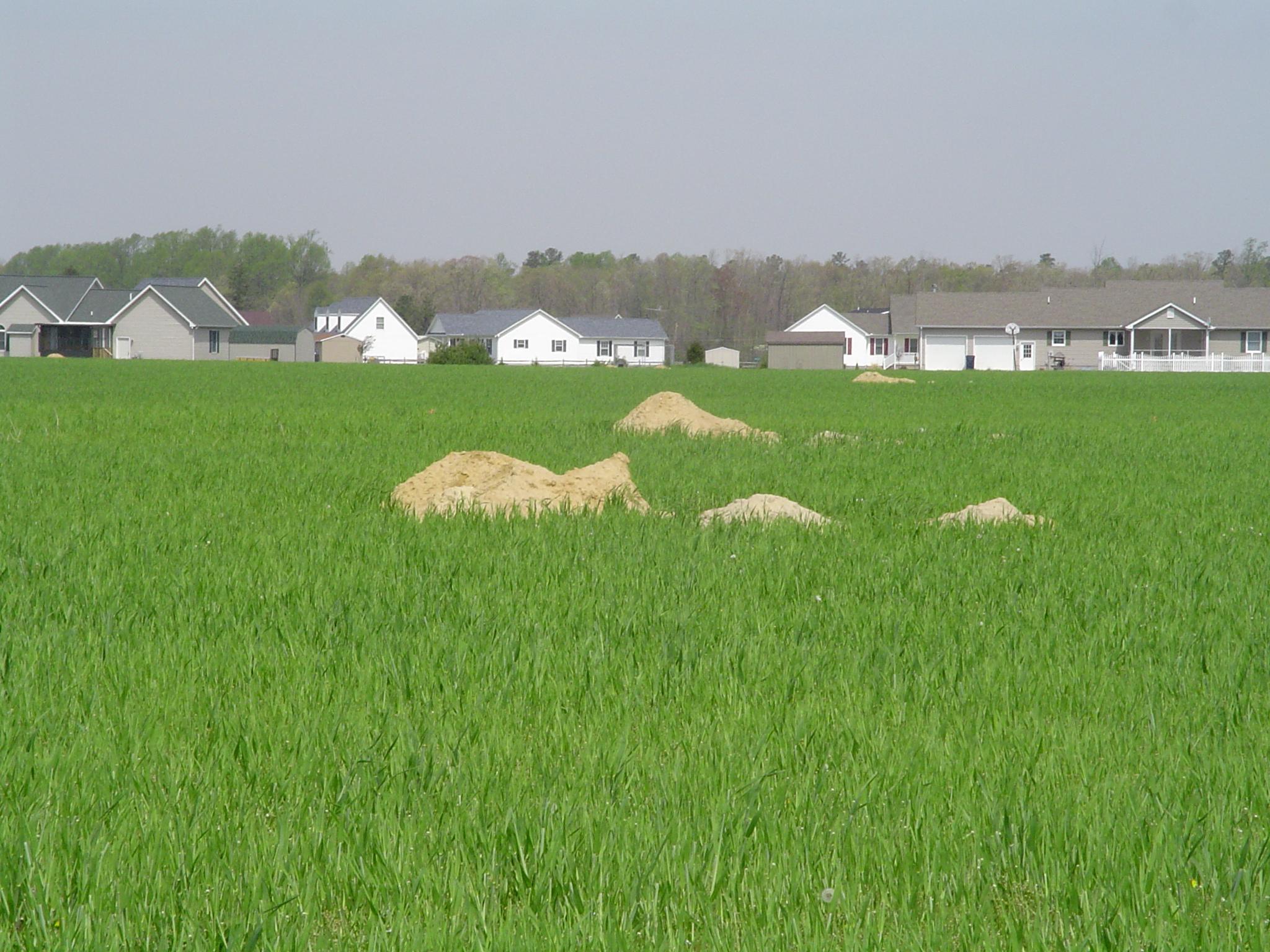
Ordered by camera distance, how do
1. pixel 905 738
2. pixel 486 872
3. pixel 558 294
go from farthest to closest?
1. pixel 558 294
2. pixel 905 738
3. pixel 486 872

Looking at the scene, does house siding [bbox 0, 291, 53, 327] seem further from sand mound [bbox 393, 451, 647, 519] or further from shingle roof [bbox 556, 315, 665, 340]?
sand mound [bbox 393, 451, 647, 519]

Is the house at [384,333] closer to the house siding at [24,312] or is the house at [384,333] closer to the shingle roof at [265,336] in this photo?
the shingle roof at [265,336]

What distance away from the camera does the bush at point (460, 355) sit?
7588cm

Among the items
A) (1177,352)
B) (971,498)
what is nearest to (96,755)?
(971,498)

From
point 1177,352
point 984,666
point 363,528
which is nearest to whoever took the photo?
point 984,666

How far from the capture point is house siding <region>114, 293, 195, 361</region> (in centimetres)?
8019

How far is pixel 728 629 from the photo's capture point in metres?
5.69

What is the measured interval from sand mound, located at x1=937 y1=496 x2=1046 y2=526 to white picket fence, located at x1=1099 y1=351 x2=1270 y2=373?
61782 mm

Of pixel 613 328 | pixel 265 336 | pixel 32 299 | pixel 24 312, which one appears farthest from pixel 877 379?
pixel 613 328

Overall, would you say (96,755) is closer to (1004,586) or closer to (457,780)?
(457,780)

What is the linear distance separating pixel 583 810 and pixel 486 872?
418 mm

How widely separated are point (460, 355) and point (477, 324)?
32413 mm

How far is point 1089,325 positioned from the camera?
81.4 meters

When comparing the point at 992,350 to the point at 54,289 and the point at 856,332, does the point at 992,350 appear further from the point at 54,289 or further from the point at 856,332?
the point at 54,289
